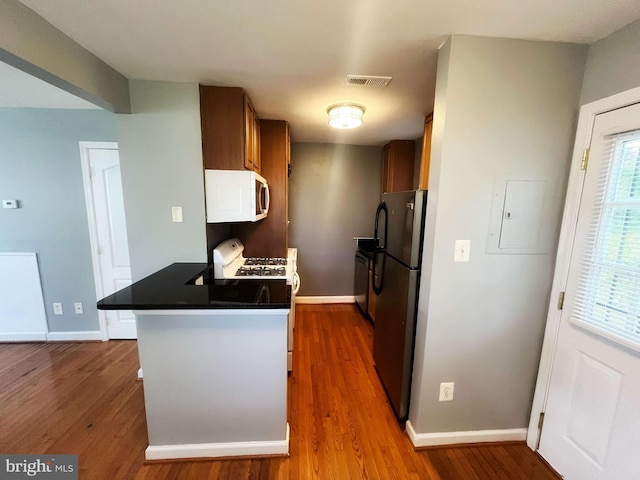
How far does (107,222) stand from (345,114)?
262cm

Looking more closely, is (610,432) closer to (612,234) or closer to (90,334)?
(612,234)

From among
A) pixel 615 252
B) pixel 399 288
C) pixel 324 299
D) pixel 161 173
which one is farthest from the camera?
pixel 324 299

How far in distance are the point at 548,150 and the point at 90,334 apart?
14.0 ft

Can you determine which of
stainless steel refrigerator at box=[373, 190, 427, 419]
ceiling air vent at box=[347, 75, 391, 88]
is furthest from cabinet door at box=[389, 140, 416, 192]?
ceiling air vent at box=[347, 75, 391, 88]

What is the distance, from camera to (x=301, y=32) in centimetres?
127

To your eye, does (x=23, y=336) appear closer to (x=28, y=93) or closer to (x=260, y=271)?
(x=28, y=93)

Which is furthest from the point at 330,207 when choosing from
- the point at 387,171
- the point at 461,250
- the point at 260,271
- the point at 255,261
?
the point at 461,250

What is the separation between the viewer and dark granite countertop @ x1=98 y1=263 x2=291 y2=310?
1.28 metres

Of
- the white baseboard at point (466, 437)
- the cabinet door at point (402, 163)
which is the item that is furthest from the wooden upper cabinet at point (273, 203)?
the white baseboard at point (466, 437)

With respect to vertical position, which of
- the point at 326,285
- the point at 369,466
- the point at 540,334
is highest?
the point at 540,334

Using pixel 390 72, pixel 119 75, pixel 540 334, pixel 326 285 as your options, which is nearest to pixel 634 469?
pixel 540 334

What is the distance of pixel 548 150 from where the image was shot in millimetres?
1385

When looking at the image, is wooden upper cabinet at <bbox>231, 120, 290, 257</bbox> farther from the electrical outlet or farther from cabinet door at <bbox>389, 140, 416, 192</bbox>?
the electrical outlet

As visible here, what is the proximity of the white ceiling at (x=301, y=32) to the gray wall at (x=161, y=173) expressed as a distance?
189 mm
